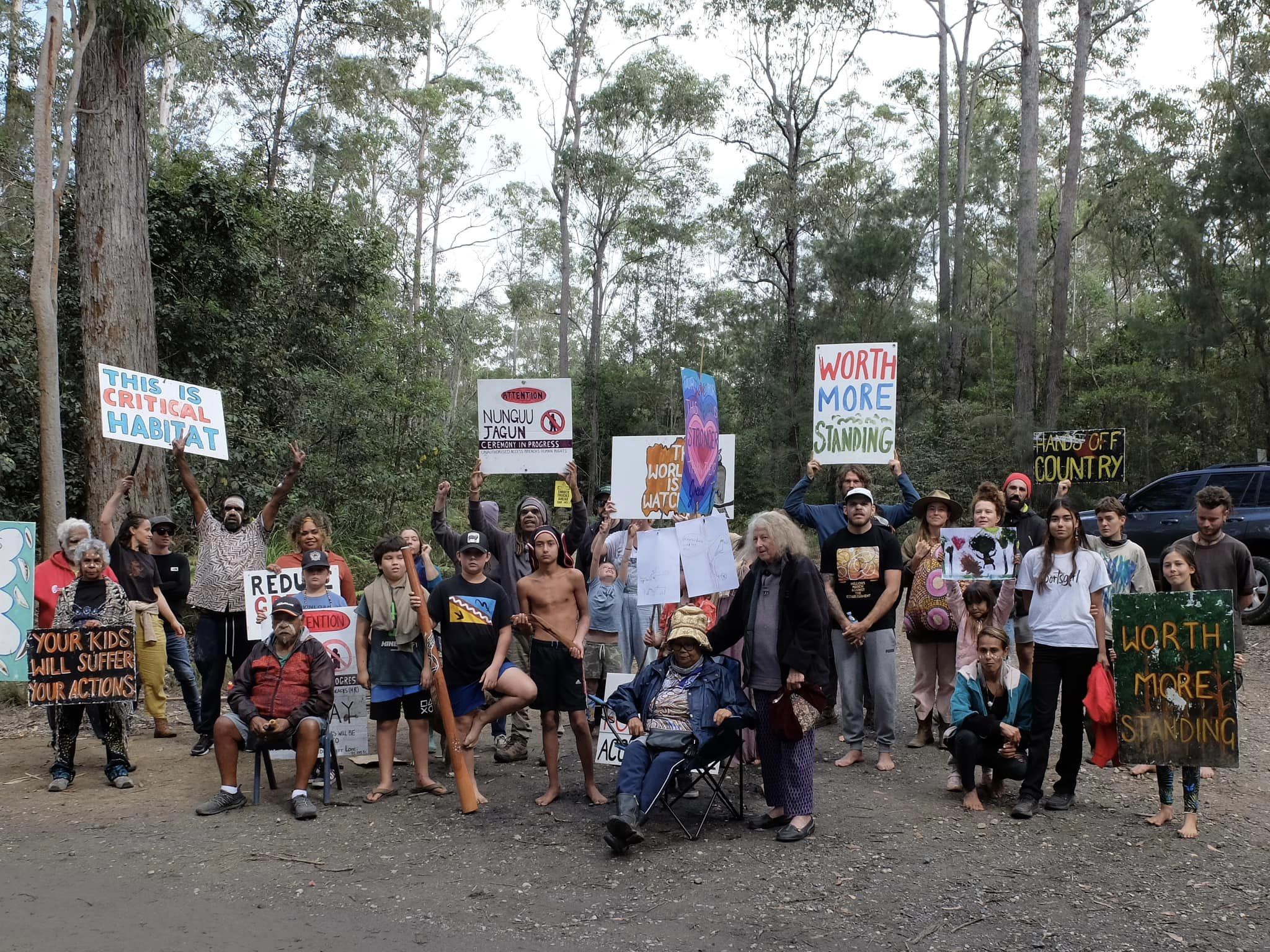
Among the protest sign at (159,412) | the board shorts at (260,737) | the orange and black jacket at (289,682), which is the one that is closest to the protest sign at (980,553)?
the orange and black jacket at (289,682)

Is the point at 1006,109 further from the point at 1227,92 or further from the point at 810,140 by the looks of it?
the point at 1227,92

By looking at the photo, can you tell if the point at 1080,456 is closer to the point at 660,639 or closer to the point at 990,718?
the point at 990,718

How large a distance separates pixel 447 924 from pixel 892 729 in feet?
11.0

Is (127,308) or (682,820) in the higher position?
(127,308)

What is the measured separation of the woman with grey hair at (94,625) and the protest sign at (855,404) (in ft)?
15.8

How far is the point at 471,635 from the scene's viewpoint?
6.15 meters

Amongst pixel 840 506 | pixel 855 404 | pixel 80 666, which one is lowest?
pixel 80 666

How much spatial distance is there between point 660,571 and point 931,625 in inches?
75.7

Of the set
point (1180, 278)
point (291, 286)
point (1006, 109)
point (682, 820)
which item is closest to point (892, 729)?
point (682, 820)

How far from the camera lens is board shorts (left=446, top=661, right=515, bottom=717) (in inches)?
243

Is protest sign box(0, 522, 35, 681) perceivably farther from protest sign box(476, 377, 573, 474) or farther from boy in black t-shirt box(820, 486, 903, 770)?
boy in black t-shirt box(820, 486, 903, 770)

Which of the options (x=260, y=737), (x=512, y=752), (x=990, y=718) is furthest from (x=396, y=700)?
(x=990, y=718)

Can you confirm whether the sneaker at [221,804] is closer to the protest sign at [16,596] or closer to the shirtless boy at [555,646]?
the shirtless boy at [555,646]

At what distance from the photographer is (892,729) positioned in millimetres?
6656
